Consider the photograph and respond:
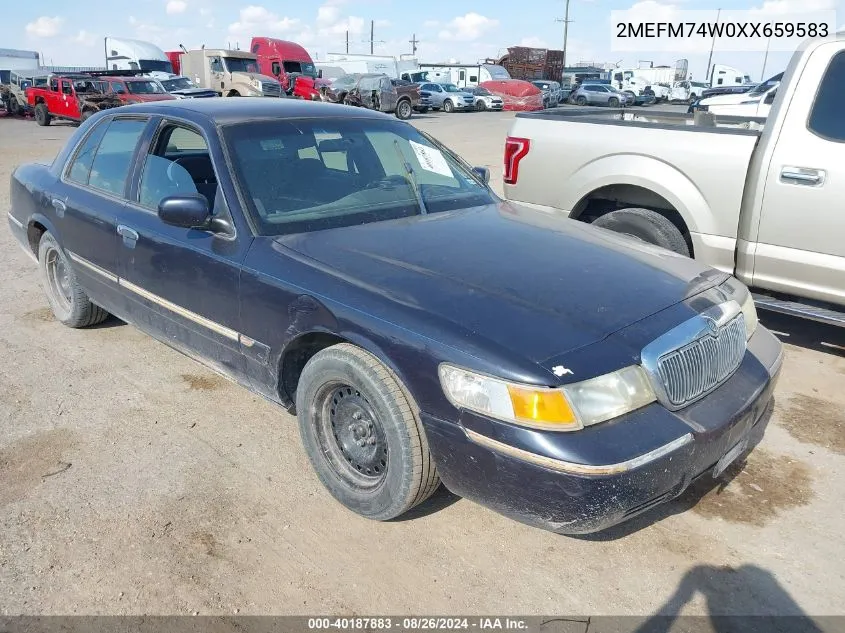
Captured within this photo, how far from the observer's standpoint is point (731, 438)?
8.70 ft

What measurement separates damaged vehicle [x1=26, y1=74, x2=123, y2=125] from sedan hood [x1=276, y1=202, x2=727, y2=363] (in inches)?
776

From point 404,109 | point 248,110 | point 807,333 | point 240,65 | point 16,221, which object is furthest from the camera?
point 404,109

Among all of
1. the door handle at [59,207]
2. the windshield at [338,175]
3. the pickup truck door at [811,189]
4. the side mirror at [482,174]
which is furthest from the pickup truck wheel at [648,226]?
the door handle at [59,207]

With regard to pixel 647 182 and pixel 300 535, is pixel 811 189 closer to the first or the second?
pixel 647 182

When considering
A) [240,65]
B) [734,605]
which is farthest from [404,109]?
[734,605]

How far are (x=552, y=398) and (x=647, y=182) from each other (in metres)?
3.04

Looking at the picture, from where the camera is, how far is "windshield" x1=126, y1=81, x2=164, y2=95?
2150 cm

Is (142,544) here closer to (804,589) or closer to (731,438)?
(731,438)

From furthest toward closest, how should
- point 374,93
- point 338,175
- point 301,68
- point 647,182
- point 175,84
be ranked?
point 301,68
point 374,93
point 175,84
point 647,182
point 338,175

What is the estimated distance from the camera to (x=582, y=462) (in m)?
2.25

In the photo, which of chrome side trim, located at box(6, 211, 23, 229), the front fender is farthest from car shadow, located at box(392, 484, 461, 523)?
chrome side trim, located at box(6, 211, 23, 229)

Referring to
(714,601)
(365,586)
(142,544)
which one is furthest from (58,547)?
(714,601)

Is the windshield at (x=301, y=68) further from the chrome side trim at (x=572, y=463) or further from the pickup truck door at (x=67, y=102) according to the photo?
the chrome side trim at (x=572, y=463)

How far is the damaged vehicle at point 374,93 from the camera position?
1073 inches
